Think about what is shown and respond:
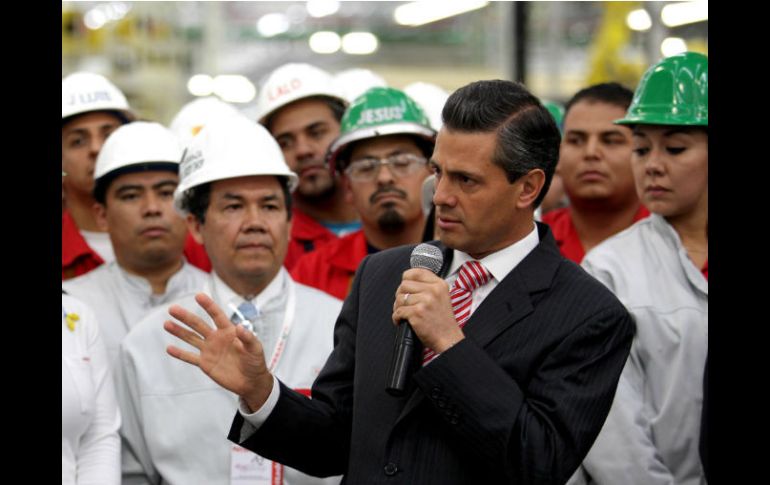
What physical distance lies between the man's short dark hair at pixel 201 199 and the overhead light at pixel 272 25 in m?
18.4

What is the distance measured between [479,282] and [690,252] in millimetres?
1443

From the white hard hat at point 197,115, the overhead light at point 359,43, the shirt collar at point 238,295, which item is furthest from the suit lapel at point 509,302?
the overhead light at point 359,43

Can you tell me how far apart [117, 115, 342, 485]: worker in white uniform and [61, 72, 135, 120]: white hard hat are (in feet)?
4.75

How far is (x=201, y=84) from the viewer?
18078 millimetres

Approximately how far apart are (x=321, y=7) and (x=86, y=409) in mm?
18126

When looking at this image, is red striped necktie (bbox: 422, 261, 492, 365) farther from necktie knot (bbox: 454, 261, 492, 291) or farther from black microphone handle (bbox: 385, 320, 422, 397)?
black microphone handle (bbox: 385, 320, 422, 397)

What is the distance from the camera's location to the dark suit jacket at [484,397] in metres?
2.65

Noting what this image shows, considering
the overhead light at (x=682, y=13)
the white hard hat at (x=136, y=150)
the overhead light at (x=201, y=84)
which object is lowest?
the white hard hat at (x=136, y=150)

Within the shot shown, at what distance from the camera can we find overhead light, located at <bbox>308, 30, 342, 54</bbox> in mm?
21800

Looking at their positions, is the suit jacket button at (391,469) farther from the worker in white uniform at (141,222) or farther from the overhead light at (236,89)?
the overhead light at (236,89)

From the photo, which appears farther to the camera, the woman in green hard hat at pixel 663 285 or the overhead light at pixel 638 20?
the overhead light at pixel 638 20

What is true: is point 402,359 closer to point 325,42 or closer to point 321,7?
point 321,7

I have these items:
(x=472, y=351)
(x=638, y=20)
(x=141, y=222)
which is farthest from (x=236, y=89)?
(x=472, y=351)

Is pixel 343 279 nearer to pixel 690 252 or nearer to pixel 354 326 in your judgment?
pixel 690 252
